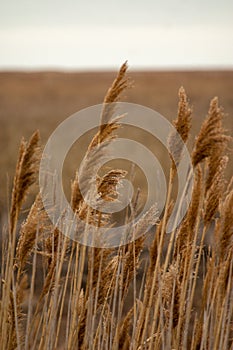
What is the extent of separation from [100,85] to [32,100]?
46.7 ft

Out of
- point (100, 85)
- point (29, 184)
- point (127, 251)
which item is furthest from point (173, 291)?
point (100, 85)

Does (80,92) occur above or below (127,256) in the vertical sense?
above

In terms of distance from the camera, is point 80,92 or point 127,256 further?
point 80,92

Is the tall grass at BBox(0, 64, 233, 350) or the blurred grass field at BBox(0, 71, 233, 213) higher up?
the blurred grass field at BBox(0, 71, 233, 213)

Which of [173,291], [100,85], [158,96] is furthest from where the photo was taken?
[100,85]

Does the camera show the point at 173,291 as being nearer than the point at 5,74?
Yes

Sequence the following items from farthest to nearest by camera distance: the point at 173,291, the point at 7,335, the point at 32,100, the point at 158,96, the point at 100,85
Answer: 1. the point at 100,85
2. the point at 158,96
3. the point at 32,100
4. the point at 7,335
5. the point at 173,291

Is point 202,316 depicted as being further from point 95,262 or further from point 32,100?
point 32,100

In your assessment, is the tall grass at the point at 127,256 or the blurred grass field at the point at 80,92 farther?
the blurred grass field at the point at 80,92

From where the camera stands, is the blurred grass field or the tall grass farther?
the blurred grass field

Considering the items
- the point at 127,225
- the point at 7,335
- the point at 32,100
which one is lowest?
the point at 7,335

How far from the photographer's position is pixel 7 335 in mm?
2750

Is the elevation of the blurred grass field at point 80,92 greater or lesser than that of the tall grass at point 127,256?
greater

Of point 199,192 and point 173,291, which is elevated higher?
point 199,192
